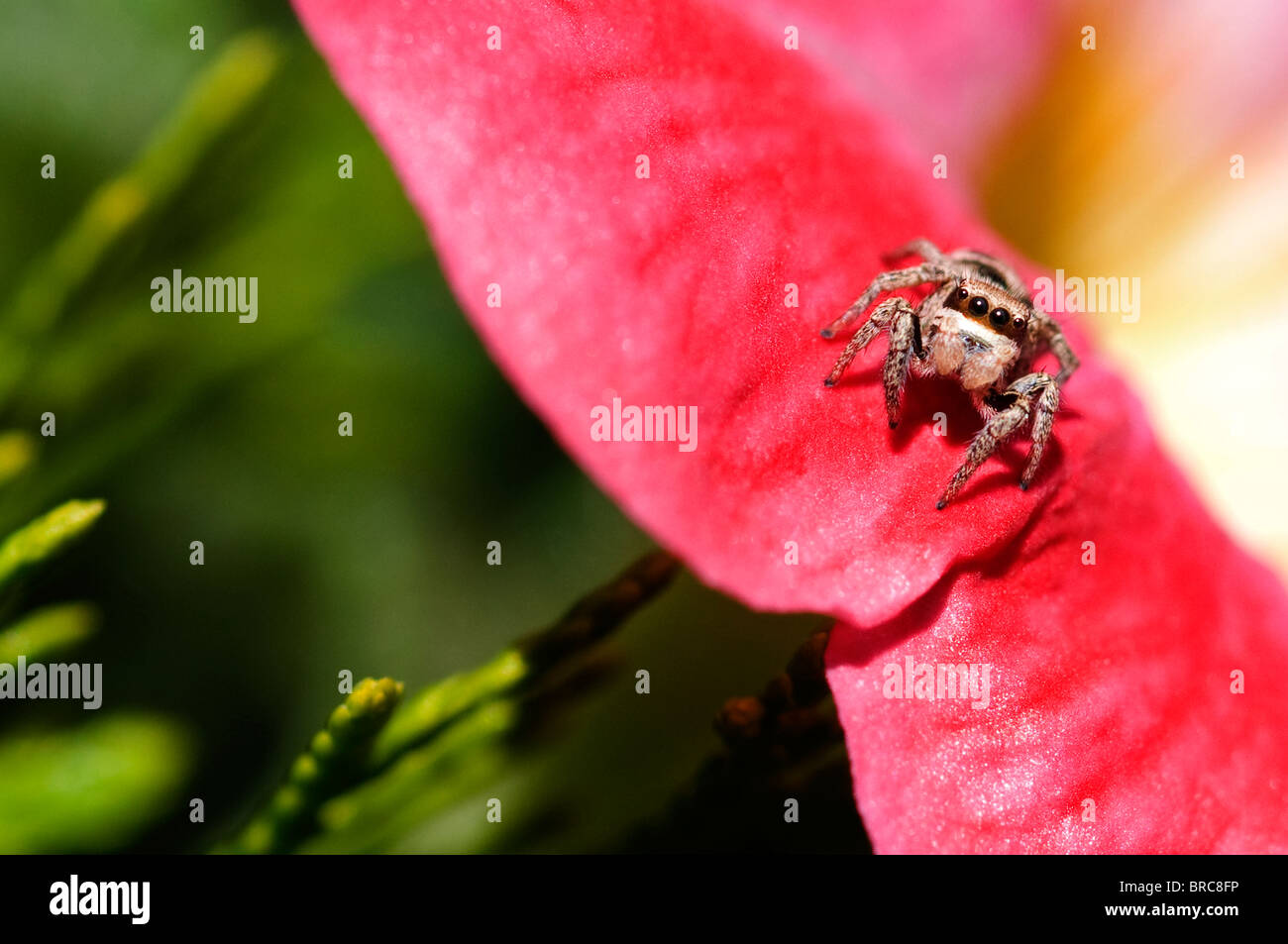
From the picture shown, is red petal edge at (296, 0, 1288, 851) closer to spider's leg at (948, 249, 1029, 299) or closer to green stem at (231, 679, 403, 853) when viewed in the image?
spider's leg at (948, 249, 1029, 299)

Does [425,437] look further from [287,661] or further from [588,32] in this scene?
[588,32]

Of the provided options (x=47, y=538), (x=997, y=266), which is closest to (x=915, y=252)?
(x=997, y=266)

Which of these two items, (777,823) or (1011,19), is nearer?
(777,823)

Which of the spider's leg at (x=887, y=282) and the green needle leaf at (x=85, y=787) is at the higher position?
the spider's leg at (x=887, y=282)

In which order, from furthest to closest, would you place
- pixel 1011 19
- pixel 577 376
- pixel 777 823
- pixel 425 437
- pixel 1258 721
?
pixel 425 437 < pixel 1011 19 < pixel 777 823 < pixel 1258 721 < pixel 577 376

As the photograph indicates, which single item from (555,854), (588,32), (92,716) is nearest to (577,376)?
(588,32)

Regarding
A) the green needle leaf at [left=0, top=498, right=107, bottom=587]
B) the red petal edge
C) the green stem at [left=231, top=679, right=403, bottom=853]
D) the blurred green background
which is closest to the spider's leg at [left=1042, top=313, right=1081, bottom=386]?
the red petal edge

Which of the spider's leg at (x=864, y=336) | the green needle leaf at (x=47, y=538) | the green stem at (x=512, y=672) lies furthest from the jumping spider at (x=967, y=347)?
the green needle leaf at (x=47, y=538)

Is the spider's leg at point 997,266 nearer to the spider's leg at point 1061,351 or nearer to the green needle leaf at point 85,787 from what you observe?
the spider's leg at point 1061,351
